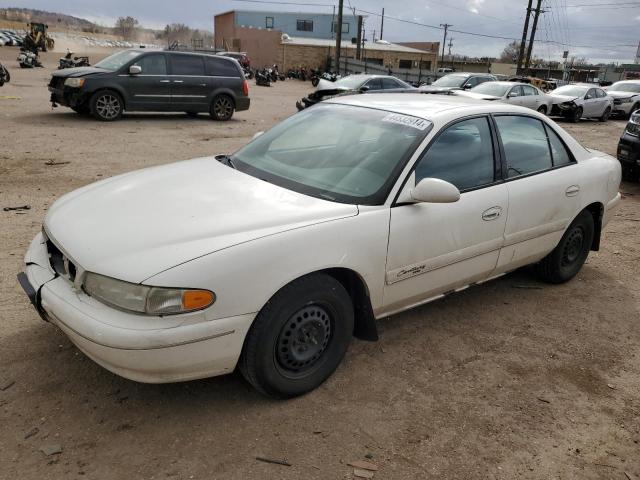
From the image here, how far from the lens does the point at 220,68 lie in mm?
13602

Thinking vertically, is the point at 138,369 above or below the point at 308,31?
below

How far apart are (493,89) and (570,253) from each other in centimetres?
1411

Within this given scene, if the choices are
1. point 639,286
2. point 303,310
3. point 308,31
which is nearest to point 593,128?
point 639,286

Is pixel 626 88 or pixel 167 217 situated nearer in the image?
pixel 167 217

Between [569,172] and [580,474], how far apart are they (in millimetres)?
2518

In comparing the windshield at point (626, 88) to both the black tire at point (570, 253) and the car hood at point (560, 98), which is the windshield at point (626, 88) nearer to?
the car hood at point (560, 98)

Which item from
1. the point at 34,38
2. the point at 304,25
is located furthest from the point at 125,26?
the point at 34,38

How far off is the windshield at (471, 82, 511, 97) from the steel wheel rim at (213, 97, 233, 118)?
8.17 meters

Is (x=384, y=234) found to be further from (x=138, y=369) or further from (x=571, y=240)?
(x=571, y=240)

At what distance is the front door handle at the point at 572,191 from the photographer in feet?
13.8

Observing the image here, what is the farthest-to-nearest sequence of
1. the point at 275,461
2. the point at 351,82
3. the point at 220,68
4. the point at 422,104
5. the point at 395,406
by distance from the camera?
the point at 351,82
the point at 220,68
the point at 422,104
the point at 395,406
the point at 275,461

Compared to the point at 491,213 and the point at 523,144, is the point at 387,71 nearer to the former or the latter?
the point at 523,144

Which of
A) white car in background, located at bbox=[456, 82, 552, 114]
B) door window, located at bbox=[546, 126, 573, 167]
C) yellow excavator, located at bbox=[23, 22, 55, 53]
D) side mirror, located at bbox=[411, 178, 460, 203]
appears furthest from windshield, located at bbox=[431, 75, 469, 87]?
yellow excavator, located at bbox=[23, 22, 55, 53]

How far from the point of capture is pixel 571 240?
4594 millimetres
